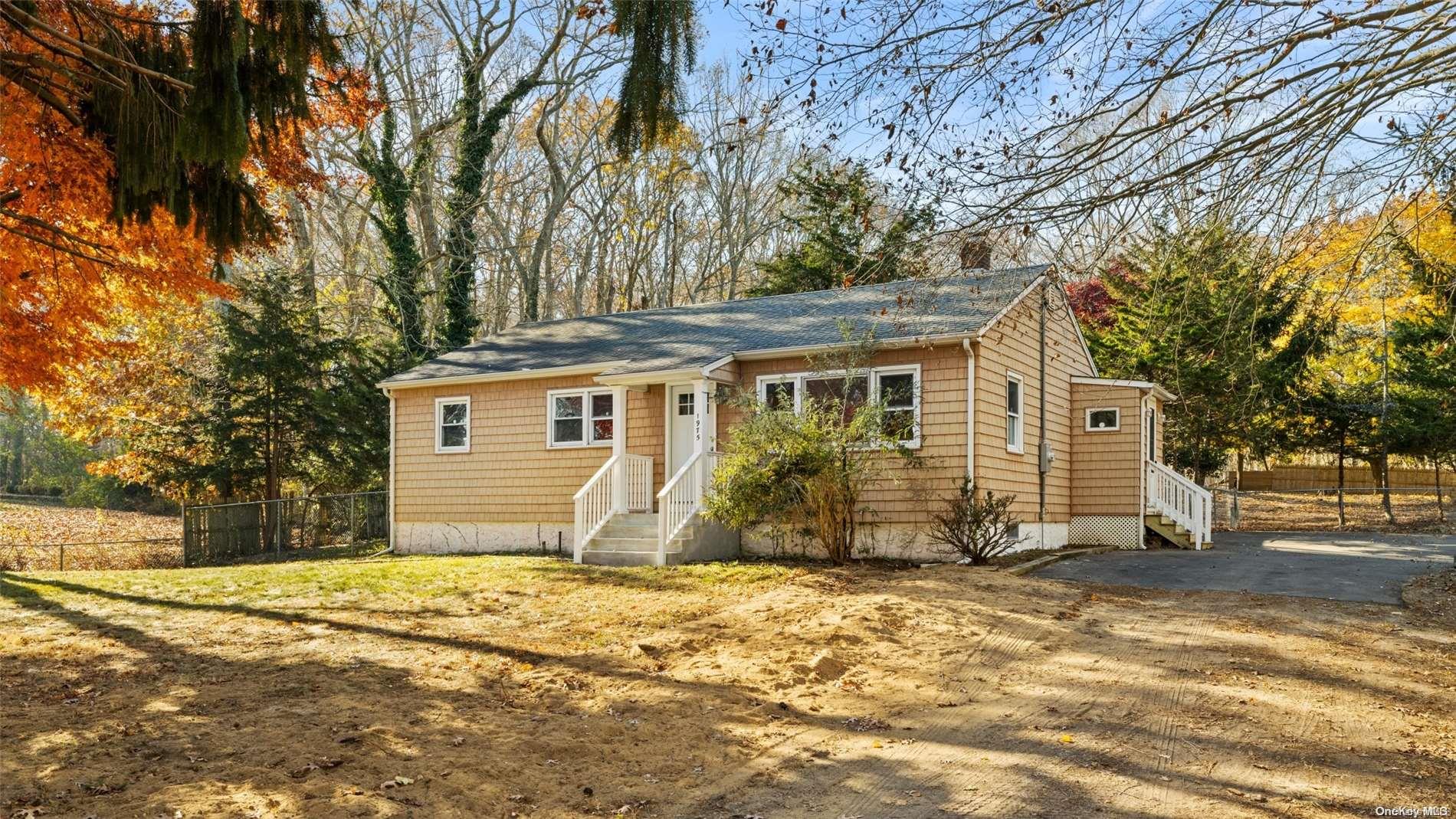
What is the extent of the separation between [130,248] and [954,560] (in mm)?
10830

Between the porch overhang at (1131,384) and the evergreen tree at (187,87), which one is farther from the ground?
the evergreen tree at (187,87)

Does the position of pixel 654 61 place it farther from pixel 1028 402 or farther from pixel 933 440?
pixel 1028 402

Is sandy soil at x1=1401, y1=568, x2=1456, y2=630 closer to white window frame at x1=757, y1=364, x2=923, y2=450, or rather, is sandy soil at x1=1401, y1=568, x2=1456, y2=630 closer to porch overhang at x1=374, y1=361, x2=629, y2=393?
white window frame at x1=757, y1=364, x2=923, y2=450

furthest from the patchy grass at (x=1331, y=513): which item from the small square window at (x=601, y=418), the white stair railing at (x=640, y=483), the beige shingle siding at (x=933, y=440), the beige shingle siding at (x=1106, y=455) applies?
the small square window at (x=601, y=418)

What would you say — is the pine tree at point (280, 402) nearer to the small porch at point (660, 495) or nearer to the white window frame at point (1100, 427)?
the small porch at point (660, 495)

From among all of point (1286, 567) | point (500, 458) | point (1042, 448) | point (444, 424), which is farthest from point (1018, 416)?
point (444, 424)

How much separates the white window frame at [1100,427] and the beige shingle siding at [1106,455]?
2cm

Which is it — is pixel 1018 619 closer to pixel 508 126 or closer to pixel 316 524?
pixel 316 524

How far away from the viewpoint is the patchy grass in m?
21.7

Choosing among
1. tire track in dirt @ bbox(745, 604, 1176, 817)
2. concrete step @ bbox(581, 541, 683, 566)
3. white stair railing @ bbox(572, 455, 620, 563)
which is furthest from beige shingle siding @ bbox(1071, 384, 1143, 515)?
tire track in dirt @ bbox(745, 604, 1176, 817)

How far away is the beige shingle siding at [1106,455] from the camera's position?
1770cm

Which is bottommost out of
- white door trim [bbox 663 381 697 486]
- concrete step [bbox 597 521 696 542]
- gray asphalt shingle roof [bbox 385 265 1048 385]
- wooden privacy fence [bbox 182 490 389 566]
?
wooden privacy fence [bbox 182 490 389 566]

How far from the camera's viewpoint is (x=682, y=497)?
14438 mm

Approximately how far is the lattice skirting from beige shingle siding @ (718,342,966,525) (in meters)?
5.25
